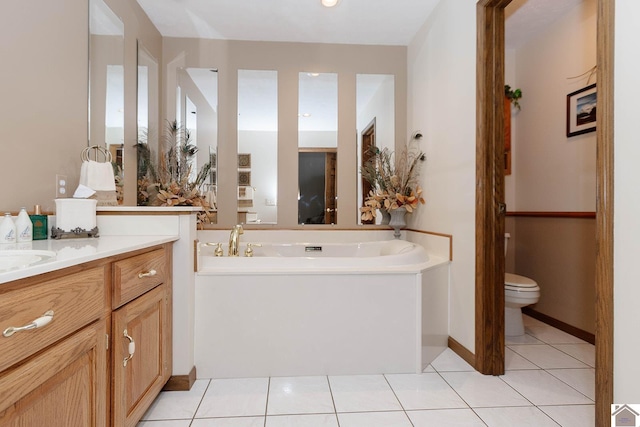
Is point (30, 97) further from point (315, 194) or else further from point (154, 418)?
point (315, 194)

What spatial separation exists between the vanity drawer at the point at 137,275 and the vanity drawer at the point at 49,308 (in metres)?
0.08

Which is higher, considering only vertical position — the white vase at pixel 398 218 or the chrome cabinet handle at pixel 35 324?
the white vase at pixel 398 218

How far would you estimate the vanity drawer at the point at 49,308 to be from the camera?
73cm

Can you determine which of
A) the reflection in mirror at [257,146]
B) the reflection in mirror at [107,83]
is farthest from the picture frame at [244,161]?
the reflection in mirror at [107,83]

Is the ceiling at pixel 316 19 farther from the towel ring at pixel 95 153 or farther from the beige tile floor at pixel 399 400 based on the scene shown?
the beige tile floor at pixel 399 400

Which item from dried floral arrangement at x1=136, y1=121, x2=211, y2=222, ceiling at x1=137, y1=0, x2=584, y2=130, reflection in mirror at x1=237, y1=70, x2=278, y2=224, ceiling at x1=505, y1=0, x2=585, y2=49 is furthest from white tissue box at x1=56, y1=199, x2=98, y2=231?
ceiling at x1=505, y1=0, x2=585, y2=49

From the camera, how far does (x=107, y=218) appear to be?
5.56ft

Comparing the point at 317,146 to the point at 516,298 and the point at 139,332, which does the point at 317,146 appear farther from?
the point at 139,332

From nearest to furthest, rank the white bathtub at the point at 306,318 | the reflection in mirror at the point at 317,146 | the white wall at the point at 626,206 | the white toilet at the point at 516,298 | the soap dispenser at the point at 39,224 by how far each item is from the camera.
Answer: the white wall at the point at 626,206
the soap dispenser at the point at 39,224
the white bathtub at the point at 306,318
the white toilet at the point at 516,298
the reflection in mirror at the point at 317,146

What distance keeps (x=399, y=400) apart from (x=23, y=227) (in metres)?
1.75

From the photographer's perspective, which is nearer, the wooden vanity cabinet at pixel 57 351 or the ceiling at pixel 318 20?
the wooden vanity cabinet at pixel 57 351

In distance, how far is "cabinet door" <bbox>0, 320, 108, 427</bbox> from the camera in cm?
75

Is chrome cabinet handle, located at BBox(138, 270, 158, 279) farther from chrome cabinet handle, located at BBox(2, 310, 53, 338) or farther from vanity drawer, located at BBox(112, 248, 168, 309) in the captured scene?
chrome cabinet handle, located at BBox(2, 310, 53, 338)

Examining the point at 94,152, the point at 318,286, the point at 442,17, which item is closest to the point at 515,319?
the point at 318,286
